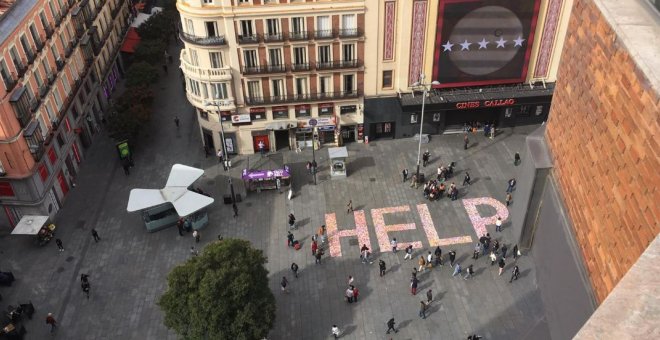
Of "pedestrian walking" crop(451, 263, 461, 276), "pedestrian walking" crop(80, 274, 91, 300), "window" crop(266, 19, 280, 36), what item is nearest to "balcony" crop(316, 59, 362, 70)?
"window" crop(266, 19, 280, 36)

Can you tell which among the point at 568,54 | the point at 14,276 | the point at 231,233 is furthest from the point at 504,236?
the point at 14,276

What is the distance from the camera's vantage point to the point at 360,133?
54.8 metres

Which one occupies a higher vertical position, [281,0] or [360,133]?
[281,0]

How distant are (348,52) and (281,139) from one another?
11936 millimetres

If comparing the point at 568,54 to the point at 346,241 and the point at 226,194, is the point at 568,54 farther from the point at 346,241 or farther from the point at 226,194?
the point at 226,194

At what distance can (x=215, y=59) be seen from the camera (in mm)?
48031

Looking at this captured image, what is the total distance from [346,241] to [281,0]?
21066mm

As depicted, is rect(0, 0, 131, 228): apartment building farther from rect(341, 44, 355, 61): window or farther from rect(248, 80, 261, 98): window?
rect(341, 44, 355, 61): window

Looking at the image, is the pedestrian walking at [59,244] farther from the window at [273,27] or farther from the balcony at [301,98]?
the window at [273,27]

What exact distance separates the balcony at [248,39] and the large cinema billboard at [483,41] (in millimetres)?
16507

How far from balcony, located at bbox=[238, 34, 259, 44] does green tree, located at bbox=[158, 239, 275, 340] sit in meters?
21.3

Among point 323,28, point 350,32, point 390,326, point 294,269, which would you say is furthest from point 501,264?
point 323,28

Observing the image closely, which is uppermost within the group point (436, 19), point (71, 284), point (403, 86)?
point (436, 19)

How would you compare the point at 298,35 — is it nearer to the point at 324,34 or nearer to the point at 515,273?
the point at 324,34
